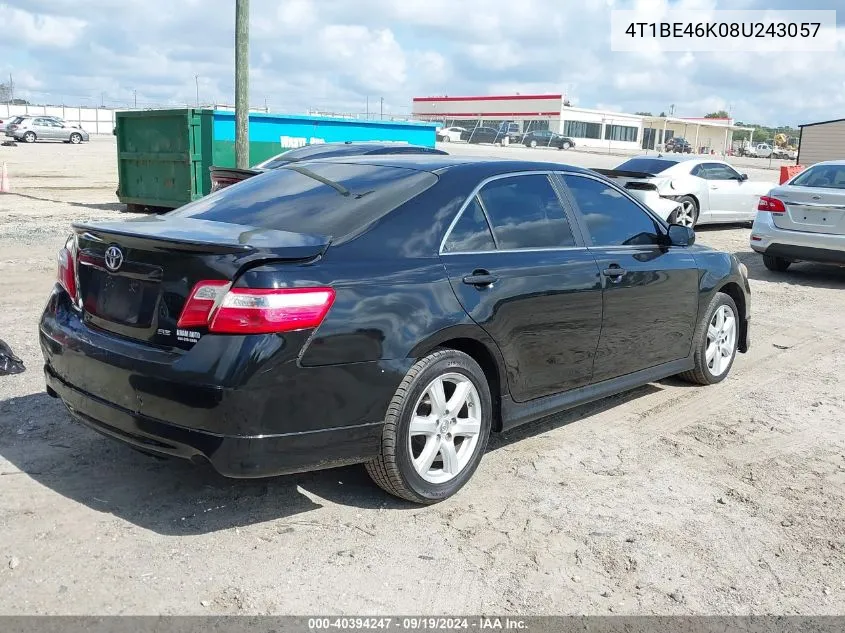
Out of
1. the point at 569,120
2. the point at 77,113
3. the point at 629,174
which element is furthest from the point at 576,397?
the point at 77,113

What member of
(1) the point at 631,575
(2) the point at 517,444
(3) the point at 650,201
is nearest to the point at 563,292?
(2) the point at 517,444

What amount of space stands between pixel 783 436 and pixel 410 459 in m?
2.66

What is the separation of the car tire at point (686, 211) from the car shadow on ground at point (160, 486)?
1122cm

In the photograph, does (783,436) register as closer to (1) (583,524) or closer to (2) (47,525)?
(1) (583,524)

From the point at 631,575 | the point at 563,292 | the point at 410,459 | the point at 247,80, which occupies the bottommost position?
the point at 631,575

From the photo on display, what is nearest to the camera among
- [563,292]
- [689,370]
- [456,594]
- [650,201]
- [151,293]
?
[456,594]

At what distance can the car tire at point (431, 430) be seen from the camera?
3.77 m

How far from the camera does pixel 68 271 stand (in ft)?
13.6

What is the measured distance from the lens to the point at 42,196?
19.3m

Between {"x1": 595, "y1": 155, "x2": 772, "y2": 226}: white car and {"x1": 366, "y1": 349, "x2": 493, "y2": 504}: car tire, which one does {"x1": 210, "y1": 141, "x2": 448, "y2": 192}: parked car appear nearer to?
{"x1": 595, "y1": 155, "x2": 772, "y2": 226}: white car

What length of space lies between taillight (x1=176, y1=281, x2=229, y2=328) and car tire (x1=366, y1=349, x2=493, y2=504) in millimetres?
886

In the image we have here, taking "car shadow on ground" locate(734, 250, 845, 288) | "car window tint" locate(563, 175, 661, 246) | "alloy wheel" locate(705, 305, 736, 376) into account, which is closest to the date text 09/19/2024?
"car window tint" locate(563, 175, 661, 246)

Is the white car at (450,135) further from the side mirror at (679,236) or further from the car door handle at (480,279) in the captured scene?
the car door handle at (480,279)

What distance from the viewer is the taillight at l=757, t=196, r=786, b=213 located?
35.8ft
